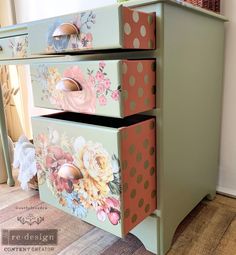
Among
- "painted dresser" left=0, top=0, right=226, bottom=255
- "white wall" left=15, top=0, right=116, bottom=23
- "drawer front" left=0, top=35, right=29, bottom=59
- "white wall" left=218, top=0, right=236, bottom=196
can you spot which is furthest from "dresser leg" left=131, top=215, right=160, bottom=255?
"white wall" left=15, top=0, right=116, bottom=23

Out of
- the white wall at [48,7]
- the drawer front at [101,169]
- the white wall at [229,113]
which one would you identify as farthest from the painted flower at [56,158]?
the white wall at [48,7]

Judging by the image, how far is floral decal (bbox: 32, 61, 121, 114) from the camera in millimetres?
655

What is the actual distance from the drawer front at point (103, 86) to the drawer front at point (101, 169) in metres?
0.05

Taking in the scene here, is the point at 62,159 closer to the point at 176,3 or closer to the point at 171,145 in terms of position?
the point at 171,145

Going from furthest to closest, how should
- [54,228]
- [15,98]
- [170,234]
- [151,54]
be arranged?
[15,98] < [54,228] < [170,234] < [151,54]

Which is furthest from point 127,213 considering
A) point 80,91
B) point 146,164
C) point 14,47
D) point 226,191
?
point 14,47

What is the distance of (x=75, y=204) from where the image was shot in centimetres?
81

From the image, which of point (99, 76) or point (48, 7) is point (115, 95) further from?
point (48, 7)

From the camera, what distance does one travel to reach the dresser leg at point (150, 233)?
32.7 inches

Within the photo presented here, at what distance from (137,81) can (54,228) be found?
0.68m

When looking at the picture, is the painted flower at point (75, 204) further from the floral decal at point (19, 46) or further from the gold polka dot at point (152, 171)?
the floral decal at point (19, 46)

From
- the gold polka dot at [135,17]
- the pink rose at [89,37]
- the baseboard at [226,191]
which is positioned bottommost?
the baseboard at [226,191]

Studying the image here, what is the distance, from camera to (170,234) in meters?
0.87

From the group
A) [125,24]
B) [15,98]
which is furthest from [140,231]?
[15,98]
